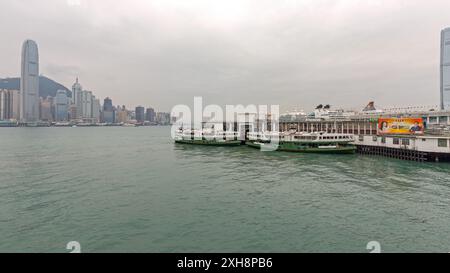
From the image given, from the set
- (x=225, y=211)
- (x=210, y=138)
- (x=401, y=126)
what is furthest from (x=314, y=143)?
(x=225, y=211)

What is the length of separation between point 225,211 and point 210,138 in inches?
2571

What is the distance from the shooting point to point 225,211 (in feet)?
69.4

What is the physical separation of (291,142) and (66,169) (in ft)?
171

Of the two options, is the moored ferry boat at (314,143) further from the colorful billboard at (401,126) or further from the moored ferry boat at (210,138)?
the moored ferry boat at (210,138)

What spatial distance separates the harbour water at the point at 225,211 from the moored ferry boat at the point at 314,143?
2376 centimetres

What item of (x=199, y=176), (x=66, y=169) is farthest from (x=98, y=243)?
(x=66, y=169)

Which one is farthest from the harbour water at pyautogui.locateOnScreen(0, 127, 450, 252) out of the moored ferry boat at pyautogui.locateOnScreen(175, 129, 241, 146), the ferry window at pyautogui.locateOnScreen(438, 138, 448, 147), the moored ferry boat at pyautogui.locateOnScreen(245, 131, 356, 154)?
the moored ferry boat at pyautogui.locateOnScreen(175, 129, 241, 146)

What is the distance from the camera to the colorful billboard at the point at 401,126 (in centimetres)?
5456

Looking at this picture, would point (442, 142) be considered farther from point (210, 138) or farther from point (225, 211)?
point (210, 138)

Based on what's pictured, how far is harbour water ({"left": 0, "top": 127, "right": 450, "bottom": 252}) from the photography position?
15.6 meters

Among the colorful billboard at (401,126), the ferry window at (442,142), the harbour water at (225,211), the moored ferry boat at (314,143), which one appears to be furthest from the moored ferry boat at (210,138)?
the ferry window at (442,142)

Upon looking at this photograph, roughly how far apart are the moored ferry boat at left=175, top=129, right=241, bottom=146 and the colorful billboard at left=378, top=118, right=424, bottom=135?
42.0 metres
